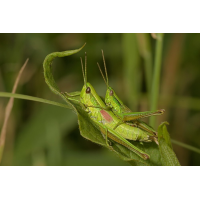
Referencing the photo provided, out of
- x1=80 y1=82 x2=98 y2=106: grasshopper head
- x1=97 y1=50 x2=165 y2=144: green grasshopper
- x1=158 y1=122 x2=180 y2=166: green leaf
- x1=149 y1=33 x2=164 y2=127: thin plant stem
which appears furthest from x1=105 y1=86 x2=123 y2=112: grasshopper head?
x1=158 y1=122 x2=180 y2=166: green leaf

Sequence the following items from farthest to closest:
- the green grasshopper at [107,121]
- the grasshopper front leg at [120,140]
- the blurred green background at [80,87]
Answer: the blurred green background at [80,87]
the green grasshopper at [107,121]
the grasshopper front leg at [120,140]

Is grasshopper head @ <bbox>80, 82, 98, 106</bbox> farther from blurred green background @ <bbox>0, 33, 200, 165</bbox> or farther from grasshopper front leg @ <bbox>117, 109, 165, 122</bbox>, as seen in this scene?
blurred green background @ <bbox>0, 33, 200, 165</bbox>

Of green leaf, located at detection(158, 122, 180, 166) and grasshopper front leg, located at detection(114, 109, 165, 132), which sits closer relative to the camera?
green leaf, located at detection(158, 122, 180, 166)

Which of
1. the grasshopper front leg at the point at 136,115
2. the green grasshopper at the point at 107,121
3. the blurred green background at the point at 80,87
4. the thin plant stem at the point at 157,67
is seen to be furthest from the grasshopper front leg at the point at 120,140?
the blurred green background at the point at 80,87

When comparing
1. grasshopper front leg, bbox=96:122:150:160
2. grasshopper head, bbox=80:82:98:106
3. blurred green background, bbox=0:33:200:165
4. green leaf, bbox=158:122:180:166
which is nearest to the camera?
green leaf, bbox=158:122:180:166

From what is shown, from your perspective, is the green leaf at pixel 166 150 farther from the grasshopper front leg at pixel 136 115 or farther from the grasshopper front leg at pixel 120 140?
the grasshopper front leg at pixel 136 115

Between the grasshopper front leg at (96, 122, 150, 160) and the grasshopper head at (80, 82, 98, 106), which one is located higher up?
the grasshopper head at (80, 82, 98, 106)
